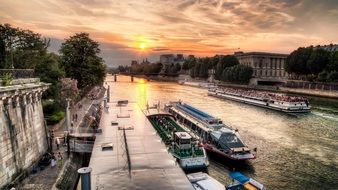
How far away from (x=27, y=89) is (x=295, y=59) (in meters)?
122

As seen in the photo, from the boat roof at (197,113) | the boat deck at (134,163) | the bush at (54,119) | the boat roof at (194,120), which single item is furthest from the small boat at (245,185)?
the bush at (54,119)

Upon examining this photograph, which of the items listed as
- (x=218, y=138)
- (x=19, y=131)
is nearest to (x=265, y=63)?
(x=218, y=138)

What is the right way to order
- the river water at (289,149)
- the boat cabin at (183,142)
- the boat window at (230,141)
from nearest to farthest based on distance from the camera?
the river water at (289,149)
the boat cabin at (183,142)
the boat window at (230,141)

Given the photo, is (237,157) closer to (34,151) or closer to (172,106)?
(34,151)

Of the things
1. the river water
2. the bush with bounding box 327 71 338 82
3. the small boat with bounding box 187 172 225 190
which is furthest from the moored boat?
the bush with bounding box 327 71 338 82

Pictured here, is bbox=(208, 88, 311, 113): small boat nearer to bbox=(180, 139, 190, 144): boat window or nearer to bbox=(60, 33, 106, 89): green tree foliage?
bbox=(60, 33, 106, 89): green tree foliage

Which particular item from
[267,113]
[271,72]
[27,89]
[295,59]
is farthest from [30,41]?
[271,72]

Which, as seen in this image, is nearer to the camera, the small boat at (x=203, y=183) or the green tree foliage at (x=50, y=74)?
the small boat at (x=203, y=183)

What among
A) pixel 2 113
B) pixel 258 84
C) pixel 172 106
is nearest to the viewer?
pixel 2 113

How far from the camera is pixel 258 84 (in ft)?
518

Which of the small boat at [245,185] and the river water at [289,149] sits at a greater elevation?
the small boat at [245,185]

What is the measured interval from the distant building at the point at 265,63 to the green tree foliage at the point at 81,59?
117 m

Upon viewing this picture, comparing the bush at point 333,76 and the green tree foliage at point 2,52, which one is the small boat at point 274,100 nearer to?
the bush at point 333,76

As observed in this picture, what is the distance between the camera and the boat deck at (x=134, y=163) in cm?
2103
